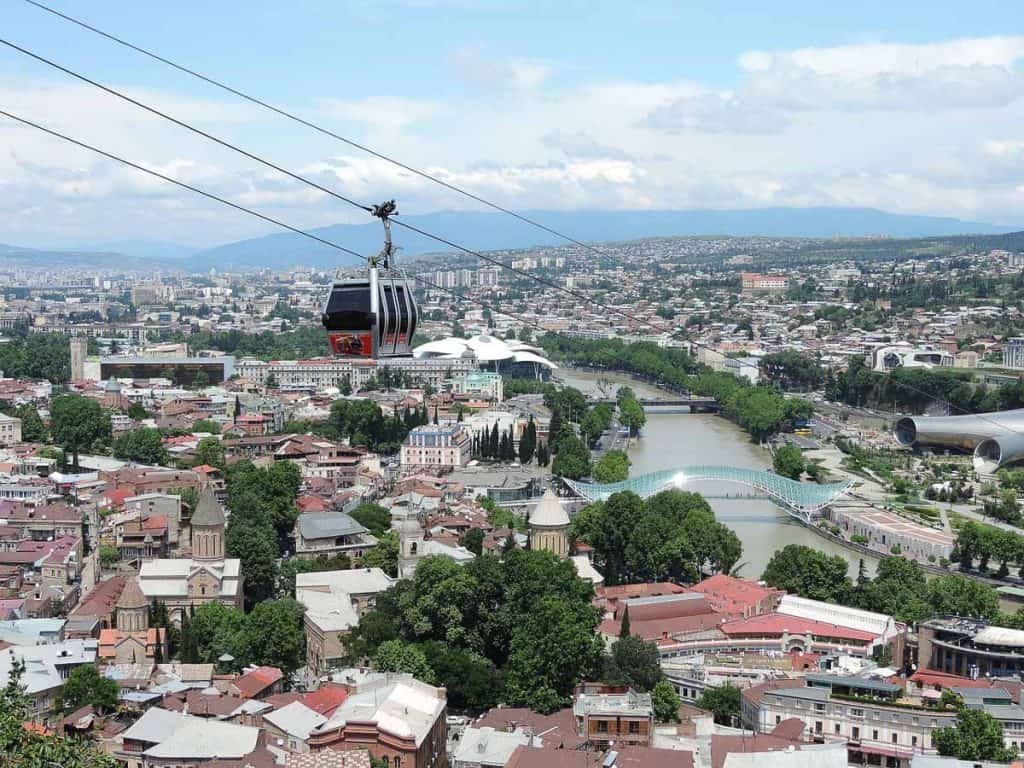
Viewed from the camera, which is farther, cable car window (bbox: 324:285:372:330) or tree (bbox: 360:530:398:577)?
tree (bbox: 360:530:398:577)

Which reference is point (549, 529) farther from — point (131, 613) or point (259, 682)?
point (259, 682)

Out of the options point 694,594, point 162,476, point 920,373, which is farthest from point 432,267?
point 694,594

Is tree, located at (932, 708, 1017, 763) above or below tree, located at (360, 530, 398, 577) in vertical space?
above

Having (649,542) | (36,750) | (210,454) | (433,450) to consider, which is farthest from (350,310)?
(433,450)

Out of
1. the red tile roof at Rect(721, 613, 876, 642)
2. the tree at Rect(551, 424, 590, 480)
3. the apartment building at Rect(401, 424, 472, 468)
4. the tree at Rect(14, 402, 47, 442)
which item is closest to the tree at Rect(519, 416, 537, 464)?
the tree at Rect(551, 424, 590, 480)

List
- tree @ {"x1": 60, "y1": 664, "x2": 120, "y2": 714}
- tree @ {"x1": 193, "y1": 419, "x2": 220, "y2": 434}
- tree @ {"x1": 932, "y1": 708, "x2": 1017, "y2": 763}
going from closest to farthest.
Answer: tree @ {"x1": 932, "y1": 708, "x2": 1017, "y2": 763}
tree @ {"x1": 60, "y1": 664, "x2": 120, "y2": 714}
tree @ {"x1": 193, "y1": 419, "x2": 220, "y2": 434}

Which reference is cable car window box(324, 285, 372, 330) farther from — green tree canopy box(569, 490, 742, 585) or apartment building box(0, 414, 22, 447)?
apartment building box(0, 414, 22, 447)

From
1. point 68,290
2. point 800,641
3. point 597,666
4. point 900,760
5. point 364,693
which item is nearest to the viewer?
point 900,760

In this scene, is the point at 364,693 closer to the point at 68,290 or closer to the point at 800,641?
the point at 800,641
